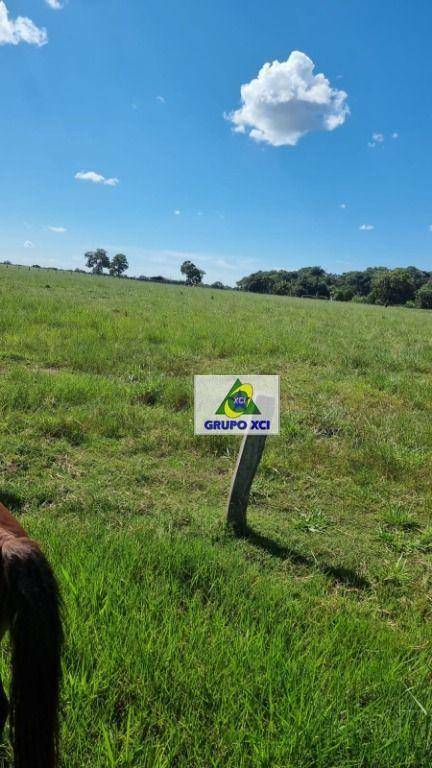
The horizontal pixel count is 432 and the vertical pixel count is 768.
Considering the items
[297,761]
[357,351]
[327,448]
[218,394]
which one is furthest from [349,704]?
[357,351]

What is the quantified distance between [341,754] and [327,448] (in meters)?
3.88

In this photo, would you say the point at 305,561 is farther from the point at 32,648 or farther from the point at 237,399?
the point at 32,648

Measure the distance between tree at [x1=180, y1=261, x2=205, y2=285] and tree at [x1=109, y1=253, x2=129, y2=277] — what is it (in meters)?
26.1

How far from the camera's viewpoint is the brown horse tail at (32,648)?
3.58 feet

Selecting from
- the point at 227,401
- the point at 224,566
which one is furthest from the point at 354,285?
the point at 224,566

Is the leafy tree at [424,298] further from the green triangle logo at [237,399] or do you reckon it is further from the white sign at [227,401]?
the green triangle logo at [237,399]

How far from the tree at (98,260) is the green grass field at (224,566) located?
14380 cm

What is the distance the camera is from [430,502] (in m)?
4.50

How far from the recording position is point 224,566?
9.98ft

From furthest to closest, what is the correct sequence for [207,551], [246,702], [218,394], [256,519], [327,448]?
[218,394]
[327,448]
[256,519]
[207,551]
[246,702]

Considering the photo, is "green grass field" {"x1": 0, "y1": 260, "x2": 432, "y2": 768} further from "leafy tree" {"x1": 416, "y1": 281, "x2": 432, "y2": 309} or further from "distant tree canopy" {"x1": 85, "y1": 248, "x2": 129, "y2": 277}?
"distant tree canopy" {"x1": 85, "y1": 248, "x2": 129, "y2": 277}

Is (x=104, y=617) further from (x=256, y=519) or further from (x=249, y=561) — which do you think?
(x=256, y=519)

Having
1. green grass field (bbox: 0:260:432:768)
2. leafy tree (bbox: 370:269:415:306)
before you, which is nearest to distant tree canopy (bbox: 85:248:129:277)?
leafy tree (bbox: 370:269:415:306)

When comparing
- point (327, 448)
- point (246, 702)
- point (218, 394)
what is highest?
point (218, 394)
